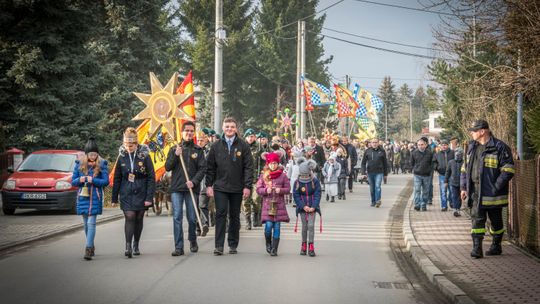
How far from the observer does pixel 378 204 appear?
847 inches

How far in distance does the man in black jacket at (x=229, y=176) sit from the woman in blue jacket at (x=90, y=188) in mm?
1660

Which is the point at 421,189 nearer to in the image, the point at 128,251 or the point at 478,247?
the point at 478,247

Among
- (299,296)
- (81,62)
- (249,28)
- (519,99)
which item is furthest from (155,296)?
(249,28)

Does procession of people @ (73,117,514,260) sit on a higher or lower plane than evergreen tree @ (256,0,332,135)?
lower

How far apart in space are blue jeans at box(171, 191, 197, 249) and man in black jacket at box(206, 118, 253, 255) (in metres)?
0.44

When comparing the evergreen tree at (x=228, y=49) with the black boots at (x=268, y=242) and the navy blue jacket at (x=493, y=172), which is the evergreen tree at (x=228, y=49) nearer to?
the black boots at (x=268, y=242)

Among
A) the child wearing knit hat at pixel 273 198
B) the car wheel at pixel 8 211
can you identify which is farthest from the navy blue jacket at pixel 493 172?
the car wheel at pixel 8 211

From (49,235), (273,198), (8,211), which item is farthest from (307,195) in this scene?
(8,211)

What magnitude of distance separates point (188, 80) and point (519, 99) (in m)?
9.91

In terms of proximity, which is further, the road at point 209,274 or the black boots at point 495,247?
the black boots at point 495,247

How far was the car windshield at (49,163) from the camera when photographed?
64.6 ft

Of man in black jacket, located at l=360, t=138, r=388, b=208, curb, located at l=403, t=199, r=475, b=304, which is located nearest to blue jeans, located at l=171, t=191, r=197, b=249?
curb, located at l=403, t=199, r=475, b=304

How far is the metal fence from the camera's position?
10.8m

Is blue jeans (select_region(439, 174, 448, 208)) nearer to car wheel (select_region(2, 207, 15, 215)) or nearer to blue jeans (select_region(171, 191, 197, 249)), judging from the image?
blue jeans (select_region(171, 191, 197, 249))
